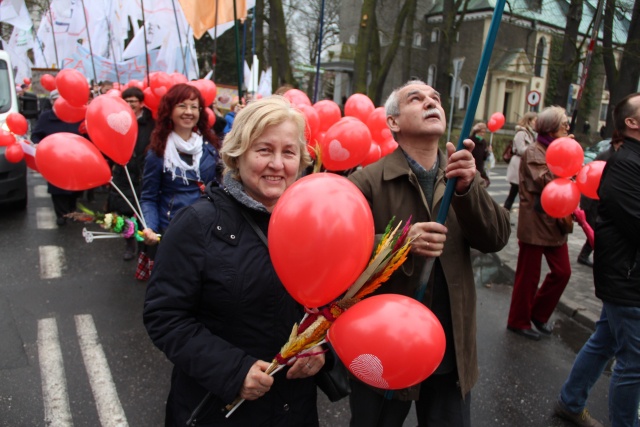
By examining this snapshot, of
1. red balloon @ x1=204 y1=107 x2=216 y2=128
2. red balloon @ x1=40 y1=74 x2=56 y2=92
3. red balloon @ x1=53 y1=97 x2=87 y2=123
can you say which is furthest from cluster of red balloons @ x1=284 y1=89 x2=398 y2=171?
red balloon @ x1=40 y1=74 x2=56 y2=92

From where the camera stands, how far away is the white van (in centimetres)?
716

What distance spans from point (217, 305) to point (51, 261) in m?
5.12

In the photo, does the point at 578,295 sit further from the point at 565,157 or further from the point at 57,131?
the point at 57,131

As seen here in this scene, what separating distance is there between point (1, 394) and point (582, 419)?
145 inches

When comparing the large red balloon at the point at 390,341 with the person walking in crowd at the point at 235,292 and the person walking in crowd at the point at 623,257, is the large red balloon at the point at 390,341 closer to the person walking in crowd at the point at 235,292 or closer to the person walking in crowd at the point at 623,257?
the person walking in crowd at the point at 235,292

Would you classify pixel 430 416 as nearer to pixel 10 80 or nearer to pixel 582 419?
pixel 582 419

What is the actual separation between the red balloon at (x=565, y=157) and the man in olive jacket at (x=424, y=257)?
5.41 ft

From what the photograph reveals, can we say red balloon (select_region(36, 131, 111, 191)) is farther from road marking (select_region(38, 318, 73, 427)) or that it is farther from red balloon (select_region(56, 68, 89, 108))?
red balloon (select_region(56, 68, 89, 108))

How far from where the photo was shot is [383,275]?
4.92 ft

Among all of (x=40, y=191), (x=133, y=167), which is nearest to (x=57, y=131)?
(x=133, y=167)

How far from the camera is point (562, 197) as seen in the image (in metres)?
3.45

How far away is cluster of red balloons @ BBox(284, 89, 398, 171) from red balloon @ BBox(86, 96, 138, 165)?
1.24 meters

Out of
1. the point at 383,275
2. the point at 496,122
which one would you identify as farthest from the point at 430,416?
the point at 496,122

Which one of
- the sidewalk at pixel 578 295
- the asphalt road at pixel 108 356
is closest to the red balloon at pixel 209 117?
the asphalt road at pixel 108 356
